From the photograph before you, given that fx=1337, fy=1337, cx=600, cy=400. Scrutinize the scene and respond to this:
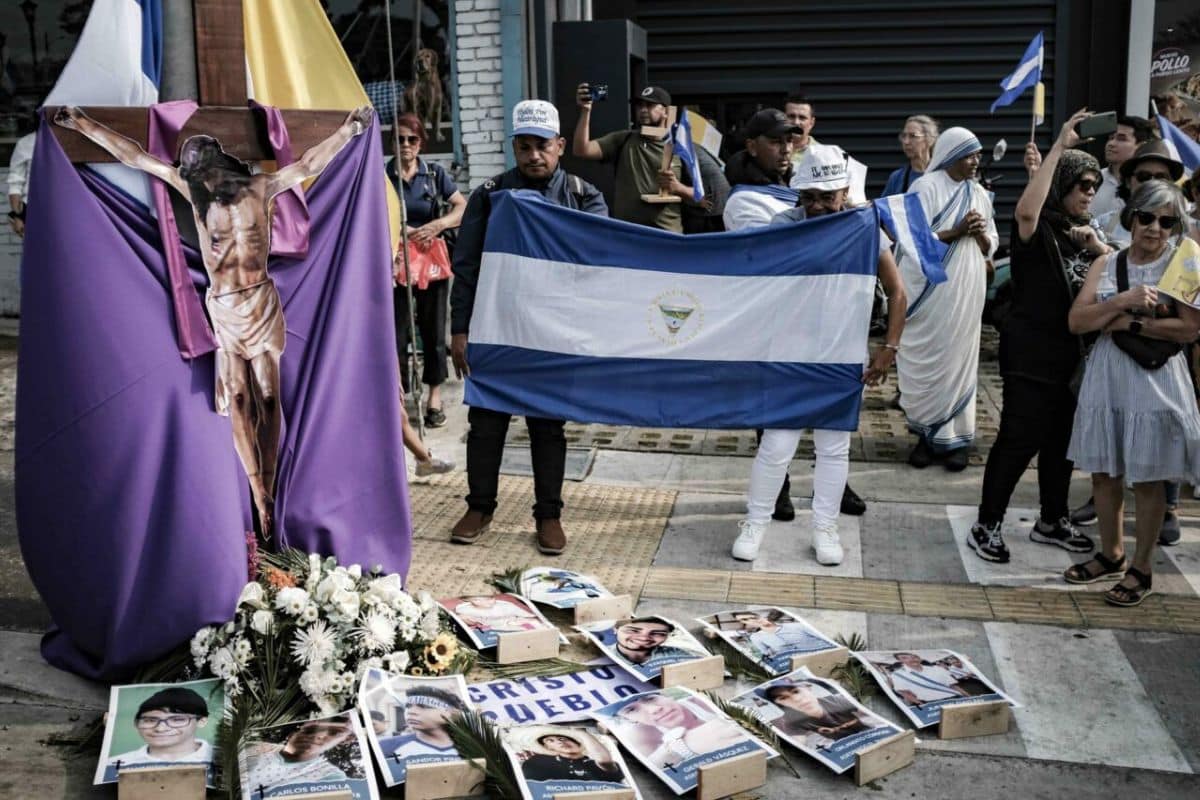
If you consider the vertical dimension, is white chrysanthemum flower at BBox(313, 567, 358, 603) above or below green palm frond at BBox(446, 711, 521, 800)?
above

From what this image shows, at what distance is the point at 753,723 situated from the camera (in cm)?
460

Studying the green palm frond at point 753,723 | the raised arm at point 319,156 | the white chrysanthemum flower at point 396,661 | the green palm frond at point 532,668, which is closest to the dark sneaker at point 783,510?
the green palm frond at point 532,668

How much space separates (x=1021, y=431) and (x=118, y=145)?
4.26 m

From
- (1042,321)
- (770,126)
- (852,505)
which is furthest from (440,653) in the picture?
(1042,321)

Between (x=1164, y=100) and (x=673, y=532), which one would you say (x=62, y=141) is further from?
(x=1164, y=100)

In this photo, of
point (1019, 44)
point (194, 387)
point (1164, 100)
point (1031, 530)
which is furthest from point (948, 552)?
point (1019, 44)

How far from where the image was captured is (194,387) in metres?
4.82

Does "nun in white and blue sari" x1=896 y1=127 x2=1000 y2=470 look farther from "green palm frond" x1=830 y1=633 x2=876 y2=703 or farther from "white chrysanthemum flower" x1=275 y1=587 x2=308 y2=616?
"white chrysanthemum flower" x1=275 y1=587 x2=308 y2=616

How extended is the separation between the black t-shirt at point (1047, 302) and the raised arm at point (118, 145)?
12.9 feet

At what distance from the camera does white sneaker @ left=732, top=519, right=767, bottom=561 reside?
650 cm

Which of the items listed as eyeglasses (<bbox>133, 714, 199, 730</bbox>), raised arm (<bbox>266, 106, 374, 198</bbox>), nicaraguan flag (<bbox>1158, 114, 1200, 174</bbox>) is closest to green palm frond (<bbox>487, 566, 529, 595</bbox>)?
eyeglasses (<bbox>133, 714, 199, 730</bbox>)

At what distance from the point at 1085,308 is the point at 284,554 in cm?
362

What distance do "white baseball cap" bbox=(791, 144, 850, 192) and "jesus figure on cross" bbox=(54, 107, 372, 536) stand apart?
2.33 metres

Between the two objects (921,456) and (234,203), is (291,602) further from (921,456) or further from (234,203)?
(921,456)
